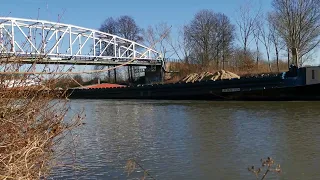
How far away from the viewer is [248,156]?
749cm

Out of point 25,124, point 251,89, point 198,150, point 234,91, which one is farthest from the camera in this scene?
point 234,91

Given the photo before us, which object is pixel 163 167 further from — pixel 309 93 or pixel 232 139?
pixel 309 93

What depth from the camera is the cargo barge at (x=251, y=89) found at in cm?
2558

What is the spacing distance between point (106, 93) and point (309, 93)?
2300cm

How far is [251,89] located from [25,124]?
86.3 feet

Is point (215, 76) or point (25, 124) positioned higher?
point (215, 76)

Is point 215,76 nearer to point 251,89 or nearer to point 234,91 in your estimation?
point 234,91

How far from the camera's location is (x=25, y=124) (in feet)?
12.3

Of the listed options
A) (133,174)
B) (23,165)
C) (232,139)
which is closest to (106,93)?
(232,139)

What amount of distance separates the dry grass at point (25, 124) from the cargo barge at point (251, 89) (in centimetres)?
2294

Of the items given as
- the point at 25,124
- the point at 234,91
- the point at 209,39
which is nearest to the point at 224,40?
the point at 209,39

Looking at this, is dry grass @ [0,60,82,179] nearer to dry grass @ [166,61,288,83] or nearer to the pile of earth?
the pile of earth

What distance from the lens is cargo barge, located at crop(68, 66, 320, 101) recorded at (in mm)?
25578

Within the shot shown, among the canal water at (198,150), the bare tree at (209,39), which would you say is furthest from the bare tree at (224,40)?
the canal water at (198,150)
